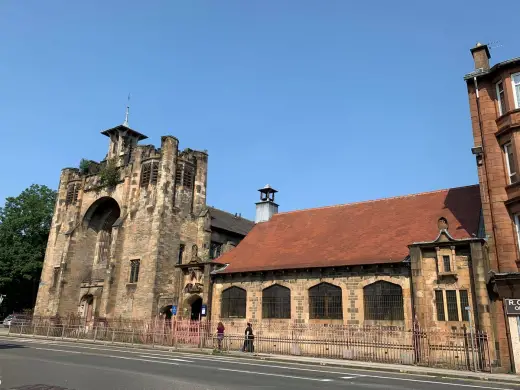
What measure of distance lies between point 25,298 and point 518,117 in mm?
55143

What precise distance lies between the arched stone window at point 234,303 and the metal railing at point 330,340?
1.88 ft

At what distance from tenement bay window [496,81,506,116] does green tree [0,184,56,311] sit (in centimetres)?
4695

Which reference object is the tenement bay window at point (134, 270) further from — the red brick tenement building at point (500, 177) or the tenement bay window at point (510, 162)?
the tenement bay window at point (510, 162)

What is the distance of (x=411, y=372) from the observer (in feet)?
52.2

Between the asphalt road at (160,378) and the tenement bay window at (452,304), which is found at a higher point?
the tenement bay window at (452,304)

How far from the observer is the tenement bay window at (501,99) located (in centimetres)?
2012

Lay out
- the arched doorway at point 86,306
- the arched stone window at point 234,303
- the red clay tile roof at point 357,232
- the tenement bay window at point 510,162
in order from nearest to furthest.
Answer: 1. the tenement bay window at point 510,162
2. the red clay tile roof at point 357,232
3. the arched stone window at point 234,303
4. the arched doorway at point 86,306

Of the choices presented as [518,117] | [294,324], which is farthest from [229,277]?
[518,117]

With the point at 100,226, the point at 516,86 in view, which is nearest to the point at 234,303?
the point at 516,86

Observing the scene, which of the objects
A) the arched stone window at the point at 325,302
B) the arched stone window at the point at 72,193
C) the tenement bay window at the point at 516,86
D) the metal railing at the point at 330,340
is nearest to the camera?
the metal railing at the point at 330,340

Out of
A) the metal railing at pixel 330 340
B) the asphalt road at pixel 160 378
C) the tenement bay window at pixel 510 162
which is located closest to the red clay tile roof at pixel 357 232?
the tenement bay window at pixel 510 162

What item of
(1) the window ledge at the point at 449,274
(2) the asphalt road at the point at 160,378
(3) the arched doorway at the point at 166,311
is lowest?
(2) the asphalt road at the point at 160,378

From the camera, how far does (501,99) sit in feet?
66.8

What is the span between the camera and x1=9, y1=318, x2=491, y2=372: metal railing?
1834cm
